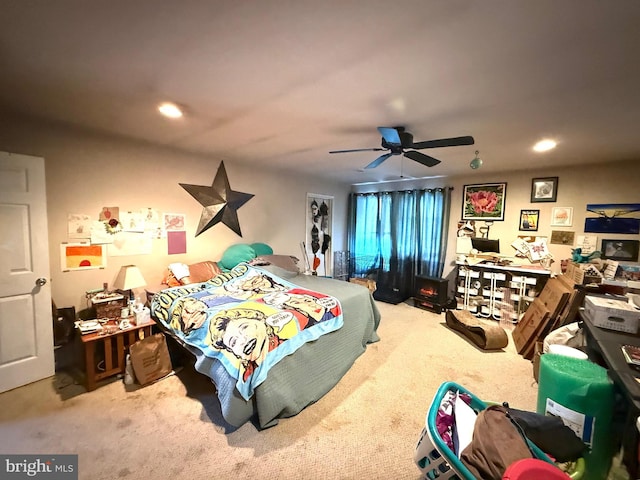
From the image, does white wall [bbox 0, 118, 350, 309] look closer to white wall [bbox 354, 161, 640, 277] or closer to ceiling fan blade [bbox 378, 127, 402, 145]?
ceiling fan blade [bbox 378, 127, 402, 145]

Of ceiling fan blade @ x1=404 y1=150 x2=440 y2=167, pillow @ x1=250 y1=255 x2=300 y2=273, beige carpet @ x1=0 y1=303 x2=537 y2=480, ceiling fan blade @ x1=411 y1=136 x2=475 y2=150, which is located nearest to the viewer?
beige carpet @ x1=0 y1=303 x2=537 y2=480

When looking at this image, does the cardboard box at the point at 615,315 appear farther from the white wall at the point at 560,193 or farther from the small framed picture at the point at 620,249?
the white wall at the point at 560,193

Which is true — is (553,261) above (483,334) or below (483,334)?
above

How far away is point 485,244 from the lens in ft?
13.8

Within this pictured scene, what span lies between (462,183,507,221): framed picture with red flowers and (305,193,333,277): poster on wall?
2.51 metres

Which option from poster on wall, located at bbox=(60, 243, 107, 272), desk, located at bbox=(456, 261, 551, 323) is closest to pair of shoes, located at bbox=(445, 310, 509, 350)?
desk, located at bbox=(456, 261, 551, 323)

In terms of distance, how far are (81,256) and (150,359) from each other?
4.32ft

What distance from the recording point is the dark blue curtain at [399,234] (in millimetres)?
4715

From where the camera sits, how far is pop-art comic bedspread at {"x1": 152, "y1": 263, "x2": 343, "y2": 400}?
69.9 inches

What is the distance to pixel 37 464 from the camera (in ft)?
5.06

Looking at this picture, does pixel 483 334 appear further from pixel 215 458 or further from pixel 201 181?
pixel 201 181

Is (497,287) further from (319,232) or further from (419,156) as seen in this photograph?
(319,232)

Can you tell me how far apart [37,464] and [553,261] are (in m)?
5.65

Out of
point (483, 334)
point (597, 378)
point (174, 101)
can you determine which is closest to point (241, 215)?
point (174, 101)
